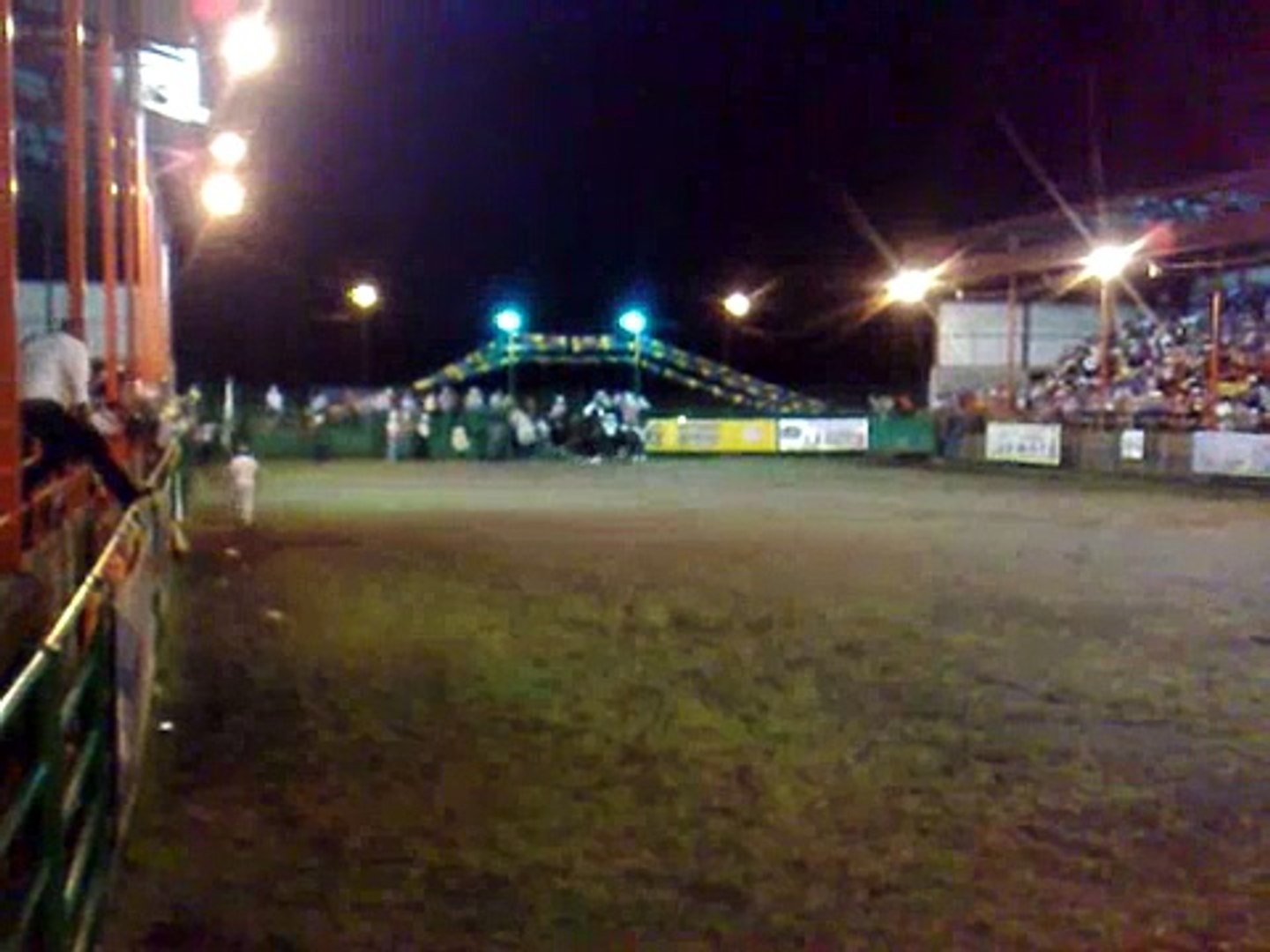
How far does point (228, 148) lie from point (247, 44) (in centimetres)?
520

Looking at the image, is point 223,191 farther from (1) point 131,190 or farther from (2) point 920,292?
(2) point 920,292

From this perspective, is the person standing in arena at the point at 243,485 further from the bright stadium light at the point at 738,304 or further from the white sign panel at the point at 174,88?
the bright stadium light at the point at 738,304

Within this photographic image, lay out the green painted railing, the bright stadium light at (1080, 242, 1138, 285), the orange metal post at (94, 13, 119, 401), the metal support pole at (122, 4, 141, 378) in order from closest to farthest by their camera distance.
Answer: the green painted railing < the orange metal post at (94, 13, 119, 401) < the metal support pole at (122, 4, 141, 378) < the bright stadium light at (1080, 242, 1138, 285)

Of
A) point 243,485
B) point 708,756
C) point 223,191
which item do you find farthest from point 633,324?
point 708,756

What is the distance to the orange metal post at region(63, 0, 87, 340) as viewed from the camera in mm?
10578

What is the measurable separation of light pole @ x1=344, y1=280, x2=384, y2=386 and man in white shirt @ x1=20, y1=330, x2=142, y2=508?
40.7 meters

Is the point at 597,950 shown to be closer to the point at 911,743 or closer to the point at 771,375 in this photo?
the point at 911,743

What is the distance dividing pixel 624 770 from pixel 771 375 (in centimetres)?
5334

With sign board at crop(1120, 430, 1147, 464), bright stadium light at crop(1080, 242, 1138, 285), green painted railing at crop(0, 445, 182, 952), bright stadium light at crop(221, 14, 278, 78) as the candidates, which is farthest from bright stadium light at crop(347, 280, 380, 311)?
green painted railing at crop(0, 445, 182, 952)

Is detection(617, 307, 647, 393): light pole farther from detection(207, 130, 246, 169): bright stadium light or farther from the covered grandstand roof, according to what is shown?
detection(207, 130, 246, 169): bright stadium light

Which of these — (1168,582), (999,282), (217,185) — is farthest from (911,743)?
(999,282)

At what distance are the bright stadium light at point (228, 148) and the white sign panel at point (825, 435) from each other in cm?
2640

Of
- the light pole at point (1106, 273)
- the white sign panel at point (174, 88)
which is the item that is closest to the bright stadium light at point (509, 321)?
the light pole at point (1106, 273)

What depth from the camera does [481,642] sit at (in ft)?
40.4
